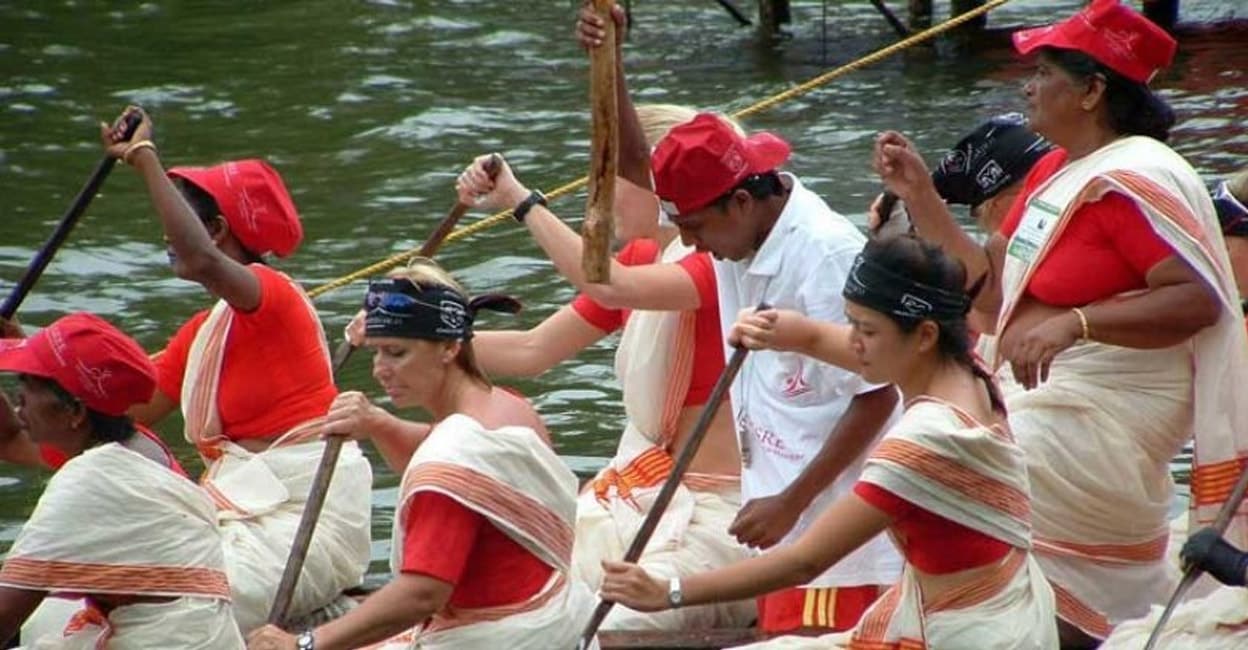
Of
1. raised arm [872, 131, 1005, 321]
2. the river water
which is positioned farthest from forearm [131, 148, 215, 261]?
the river water

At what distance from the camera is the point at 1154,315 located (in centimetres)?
616

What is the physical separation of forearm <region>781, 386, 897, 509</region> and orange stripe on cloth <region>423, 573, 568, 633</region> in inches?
27.0

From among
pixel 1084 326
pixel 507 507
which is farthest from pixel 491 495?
pixel 1084 326

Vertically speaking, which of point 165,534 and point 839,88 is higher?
point 165,534

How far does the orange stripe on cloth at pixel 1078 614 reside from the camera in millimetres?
6594

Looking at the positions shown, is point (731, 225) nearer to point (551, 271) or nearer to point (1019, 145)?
point (1019, 145)

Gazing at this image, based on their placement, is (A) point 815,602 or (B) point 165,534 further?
(A) point 815,602

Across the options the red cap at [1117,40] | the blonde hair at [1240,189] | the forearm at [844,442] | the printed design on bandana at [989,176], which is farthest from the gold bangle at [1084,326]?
the printed design on bandana at [989,176]

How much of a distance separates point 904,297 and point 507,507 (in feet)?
3.25

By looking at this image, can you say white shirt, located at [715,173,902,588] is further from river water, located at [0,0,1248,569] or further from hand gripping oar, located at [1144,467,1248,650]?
river water, located at [0,0,1248,569]

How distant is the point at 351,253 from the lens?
45.7 ft

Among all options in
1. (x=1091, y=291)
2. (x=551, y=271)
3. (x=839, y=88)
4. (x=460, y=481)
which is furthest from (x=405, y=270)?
(x=839, y=88)

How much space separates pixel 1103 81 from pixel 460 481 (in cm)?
186

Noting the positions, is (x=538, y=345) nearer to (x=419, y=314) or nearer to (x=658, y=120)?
(x=658, y=120)
